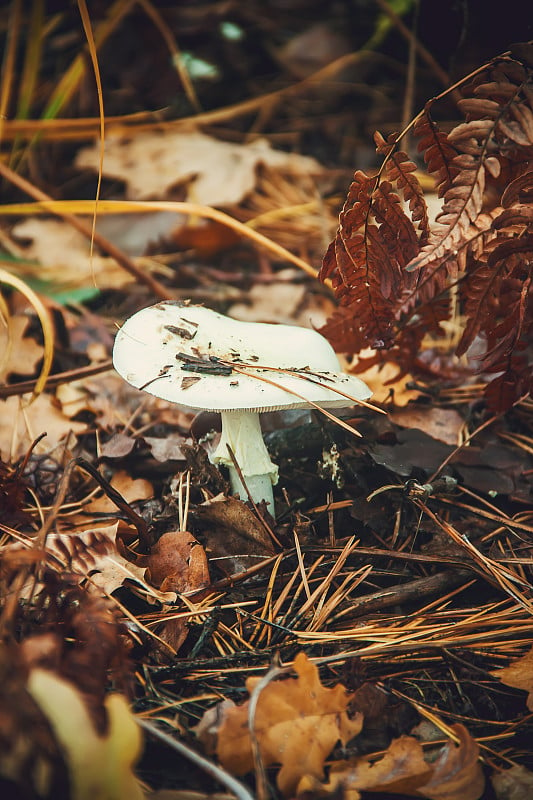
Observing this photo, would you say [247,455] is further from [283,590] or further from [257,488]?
[283,590]

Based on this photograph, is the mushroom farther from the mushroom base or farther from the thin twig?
the thin twig

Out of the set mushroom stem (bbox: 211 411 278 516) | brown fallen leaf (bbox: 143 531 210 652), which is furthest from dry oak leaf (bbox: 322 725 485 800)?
mushroom stem (bbox: 211 411 278 516)

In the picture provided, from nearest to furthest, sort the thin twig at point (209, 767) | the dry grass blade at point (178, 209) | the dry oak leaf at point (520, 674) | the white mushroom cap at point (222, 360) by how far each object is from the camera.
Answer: the thin twig at point (209, 767) → the dry oak leaf at point (520, 674) → the white mushroom cap at point (222, 360) → the dry grass blade at point (178, 209)

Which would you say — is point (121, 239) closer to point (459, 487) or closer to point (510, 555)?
point (459, 487)

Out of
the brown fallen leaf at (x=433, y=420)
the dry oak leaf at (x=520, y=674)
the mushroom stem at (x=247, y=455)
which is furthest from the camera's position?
the brown fallen leaf at (x=433, y=420)

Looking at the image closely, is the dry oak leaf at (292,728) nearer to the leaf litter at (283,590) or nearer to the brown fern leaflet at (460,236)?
the leaf litter at (283,590)

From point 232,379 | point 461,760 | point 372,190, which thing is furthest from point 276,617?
point 372,190

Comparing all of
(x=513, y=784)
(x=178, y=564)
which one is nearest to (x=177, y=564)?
(x=178, y=564)

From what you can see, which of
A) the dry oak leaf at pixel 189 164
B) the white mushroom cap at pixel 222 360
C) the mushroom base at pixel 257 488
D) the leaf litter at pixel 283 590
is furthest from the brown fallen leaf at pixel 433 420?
the dry oak leaf at pixel 189 164
